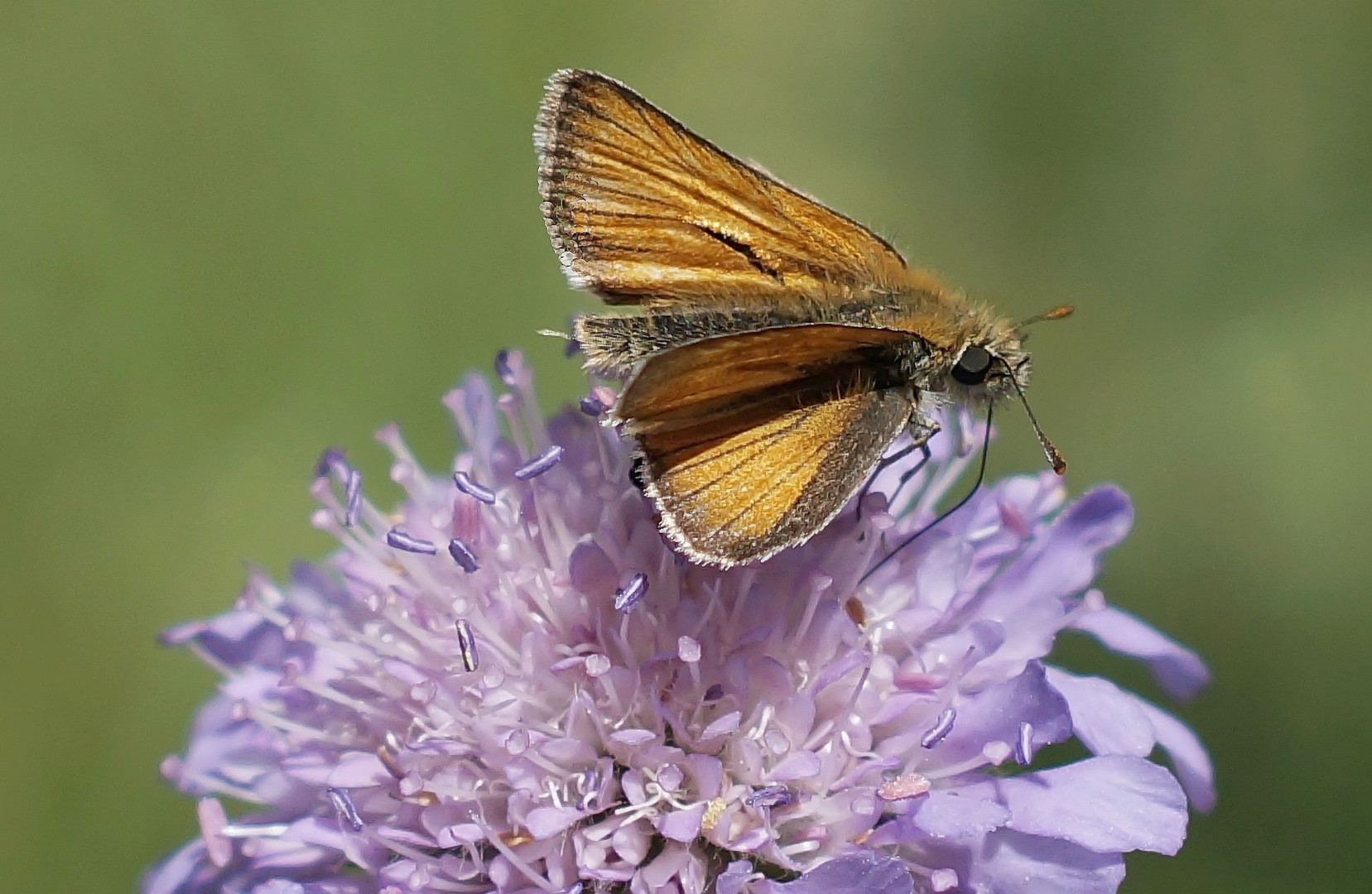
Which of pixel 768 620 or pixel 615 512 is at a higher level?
pixel 615 512

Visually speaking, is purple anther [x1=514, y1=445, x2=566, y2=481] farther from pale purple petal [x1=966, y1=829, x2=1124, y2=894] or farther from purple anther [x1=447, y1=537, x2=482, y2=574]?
pale purple petal [x1=966, y1=829, x2=1124, y2=894]

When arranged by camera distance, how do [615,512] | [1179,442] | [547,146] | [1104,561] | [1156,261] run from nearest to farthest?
1. [547,146]
2. [615,512]
3. [1104,561]
4. [1179,442]
5. [1156,261]

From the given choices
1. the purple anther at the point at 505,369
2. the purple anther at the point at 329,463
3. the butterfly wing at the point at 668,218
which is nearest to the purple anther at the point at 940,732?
the butterfly wing at the point at 668,218

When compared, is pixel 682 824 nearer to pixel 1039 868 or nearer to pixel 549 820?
pixel 549 820

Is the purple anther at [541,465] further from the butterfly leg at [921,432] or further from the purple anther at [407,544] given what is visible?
the butterfly leg at [921,432]

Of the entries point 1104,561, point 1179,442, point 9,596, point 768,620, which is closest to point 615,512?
point 768,620

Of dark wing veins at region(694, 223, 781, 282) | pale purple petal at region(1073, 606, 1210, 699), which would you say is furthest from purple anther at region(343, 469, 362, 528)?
pale purple petal at region(1073, 606, 1210, 699)

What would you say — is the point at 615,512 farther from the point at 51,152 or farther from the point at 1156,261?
the point at 51,152

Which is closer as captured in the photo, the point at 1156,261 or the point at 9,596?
the point at 9,596

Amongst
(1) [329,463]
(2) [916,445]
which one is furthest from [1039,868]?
(1) [329,463]
